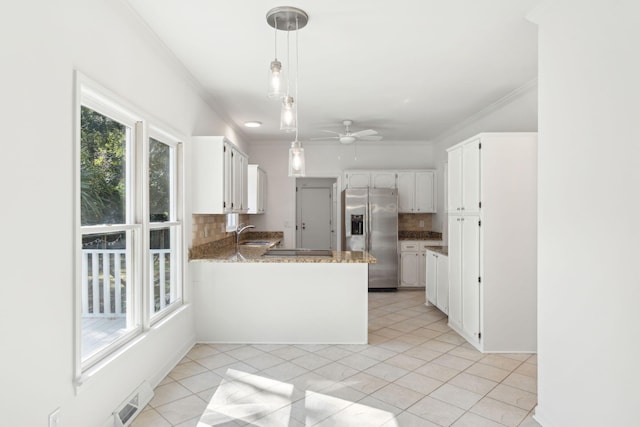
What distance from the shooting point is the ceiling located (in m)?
2.48

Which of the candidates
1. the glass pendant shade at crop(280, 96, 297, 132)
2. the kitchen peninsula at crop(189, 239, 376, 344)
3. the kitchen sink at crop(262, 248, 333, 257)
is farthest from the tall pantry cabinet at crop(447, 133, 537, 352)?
the glass pendant shade at crop(280, 96, 297, 132)

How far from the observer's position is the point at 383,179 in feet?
22.2

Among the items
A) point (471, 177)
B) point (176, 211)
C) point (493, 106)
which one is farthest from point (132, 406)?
point (493, 106)

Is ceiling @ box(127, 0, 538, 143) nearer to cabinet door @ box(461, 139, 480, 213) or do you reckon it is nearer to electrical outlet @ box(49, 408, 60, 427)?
cabinet door @ box(461, 139, 480, 213)

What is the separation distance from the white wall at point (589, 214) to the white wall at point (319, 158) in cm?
468

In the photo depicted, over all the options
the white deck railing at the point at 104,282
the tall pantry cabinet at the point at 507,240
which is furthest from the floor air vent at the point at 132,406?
the tall pantry cabinet at the point at 507,240

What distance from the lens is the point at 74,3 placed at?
6.32 feet

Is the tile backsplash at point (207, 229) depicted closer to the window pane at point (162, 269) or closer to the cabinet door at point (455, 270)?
the window pane at point (162, 269)

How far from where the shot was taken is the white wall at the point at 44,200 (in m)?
1.51

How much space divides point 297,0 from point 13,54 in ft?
5.07

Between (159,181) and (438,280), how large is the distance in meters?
3.65

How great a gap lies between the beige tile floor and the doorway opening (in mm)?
4823

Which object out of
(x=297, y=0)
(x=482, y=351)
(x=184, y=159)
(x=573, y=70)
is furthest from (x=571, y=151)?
(x=184, y=159)

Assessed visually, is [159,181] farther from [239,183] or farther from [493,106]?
[493,106]
